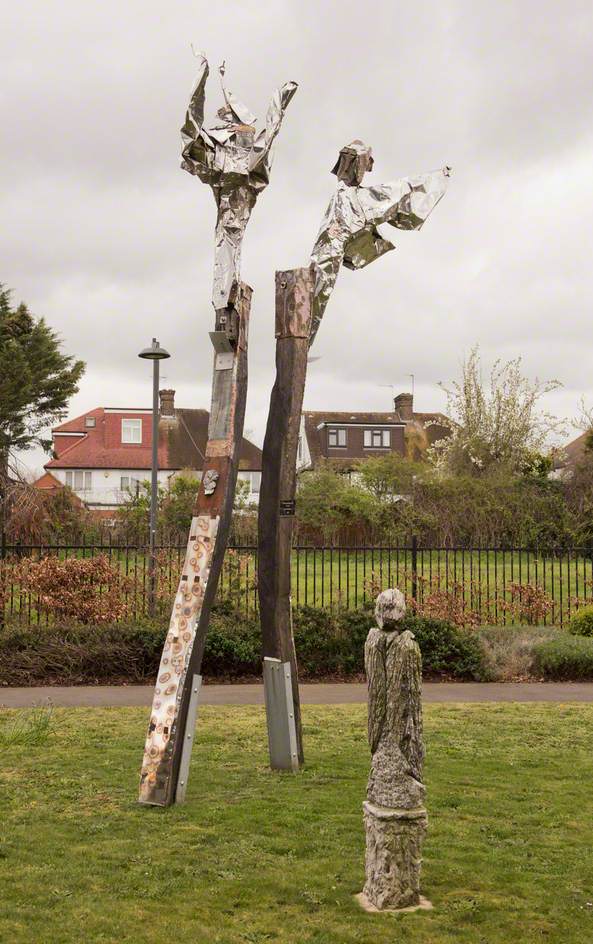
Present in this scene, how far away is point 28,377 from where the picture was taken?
94.3ft

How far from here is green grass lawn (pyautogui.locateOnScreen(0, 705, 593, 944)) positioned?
16.4 ft

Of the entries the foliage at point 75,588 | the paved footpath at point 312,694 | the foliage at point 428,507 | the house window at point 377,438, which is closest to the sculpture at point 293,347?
the paved footpath at point 312,694

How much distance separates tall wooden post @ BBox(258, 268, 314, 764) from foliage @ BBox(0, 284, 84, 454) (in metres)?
20.3

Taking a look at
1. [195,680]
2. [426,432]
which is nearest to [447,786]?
[195,680]

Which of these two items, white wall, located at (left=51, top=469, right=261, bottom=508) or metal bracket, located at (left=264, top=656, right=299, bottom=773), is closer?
metal bracket, located at (left=264, top=656, right=299, bottom=773)

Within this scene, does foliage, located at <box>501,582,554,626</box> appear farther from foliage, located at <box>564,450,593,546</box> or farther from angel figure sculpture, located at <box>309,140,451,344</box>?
Result: foliage, located at <box>564,450,593,546</box>

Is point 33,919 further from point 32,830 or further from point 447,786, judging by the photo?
point 447,786

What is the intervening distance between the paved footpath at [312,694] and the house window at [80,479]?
37.3 meters

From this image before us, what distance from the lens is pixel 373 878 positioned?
5.27 m

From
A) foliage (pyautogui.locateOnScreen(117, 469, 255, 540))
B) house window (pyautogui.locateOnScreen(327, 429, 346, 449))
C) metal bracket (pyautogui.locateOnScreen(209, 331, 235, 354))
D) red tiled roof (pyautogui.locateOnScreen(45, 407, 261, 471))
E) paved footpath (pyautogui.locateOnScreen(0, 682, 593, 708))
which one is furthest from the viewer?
house window (pyautogui.locateOnScreen(327, 429, 346, 449))

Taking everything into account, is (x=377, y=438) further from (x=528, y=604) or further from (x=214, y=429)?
(x=214, y=429)

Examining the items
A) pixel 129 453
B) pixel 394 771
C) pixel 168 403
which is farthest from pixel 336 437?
pixel 394 771

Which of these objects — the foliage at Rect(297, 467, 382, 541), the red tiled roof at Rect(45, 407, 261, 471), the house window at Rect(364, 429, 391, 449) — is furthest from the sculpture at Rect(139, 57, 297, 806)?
the house window at Rect(364, 429, 391, 449)

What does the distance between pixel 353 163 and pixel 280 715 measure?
4.63 m
